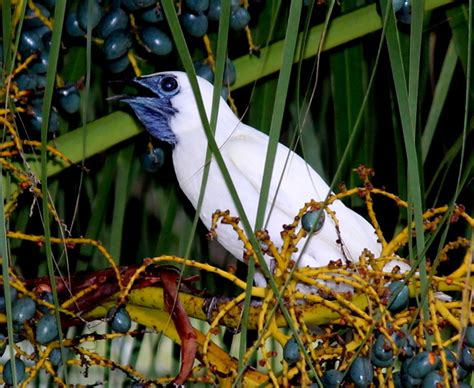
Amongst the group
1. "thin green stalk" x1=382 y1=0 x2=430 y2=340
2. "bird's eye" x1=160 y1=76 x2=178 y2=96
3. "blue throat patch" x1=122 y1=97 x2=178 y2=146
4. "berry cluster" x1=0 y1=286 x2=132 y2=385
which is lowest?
"berry cluster" x1=0 y1=286 x2=132 y2=385

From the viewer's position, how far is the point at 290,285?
3.60 feet

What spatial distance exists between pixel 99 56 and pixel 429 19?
513 millimetres

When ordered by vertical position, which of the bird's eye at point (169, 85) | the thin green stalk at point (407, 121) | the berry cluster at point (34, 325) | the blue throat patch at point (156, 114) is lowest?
the berry cluster at point (34, 325)

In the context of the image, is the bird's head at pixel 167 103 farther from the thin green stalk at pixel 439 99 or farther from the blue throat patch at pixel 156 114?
the thin green stalk at pixel 439 99

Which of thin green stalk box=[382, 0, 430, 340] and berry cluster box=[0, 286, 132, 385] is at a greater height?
thin green stalk box=[382, 0, 430, 340]

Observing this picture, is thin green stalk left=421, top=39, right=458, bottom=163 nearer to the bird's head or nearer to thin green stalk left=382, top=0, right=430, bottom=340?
the bird's head

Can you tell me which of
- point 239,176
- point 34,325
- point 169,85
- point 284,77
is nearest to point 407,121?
point 284,77

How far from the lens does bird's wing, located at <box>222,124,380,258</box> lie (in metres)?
1.75

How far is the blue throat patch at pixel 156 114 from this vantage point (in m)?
1.68

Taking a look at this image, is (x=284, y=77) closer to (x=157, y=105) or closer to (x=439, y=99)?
(x=439, y=99)

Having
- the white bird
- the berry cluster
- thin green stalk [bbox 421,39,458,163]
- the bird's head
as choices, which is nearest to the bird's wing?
the white bird

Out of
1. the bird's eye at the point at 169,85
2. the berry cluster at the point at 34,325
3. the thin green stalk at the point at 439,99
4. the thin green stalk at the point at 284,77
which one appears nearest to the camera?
the thin green stalk at the point at 284,77

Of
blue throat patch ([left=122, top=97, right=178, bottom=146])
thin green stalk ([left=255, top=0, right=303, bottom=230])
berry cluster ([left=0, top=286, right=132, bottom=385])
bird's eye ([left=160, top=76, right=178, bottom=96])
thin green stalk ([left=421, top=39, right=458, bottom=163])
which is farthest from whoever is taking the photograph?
bird's eye ([left=160, top=76, right=178, bottom=96])

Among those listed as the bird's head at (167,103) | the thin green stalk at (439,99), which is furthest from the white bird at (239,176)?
the thin green stalk at (439,99)
